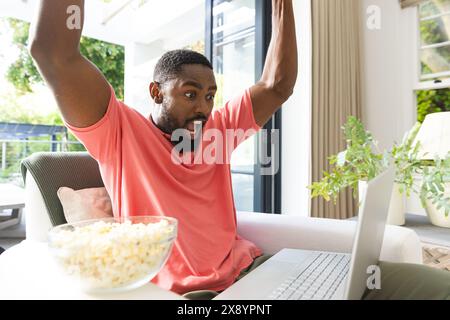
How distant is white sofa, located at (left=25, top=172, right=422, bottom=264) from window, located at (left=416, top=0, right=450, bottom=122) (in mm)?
1665

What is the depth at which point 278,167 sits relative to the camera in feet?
8.13

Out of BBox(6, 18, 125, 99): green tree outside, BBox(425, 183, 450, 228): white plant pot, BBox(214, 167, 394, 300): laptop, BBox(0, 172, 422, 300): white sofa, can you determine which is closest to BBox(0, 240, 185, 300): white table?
BBox(0, 172, 422, 300): white sofa

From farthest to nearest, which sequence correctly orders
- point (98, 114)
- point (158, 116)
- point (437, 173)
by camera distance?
point (437, 173), point (158, 116), point (98, 114)

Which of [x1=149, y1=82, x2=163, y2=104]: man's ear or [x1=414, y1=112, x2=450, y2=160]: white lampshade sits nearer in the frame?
[x1=149, y1=82, x2=163, y2=104]: man's ear

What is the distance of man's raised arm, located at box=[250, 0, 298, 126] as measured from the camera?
42.1 inches

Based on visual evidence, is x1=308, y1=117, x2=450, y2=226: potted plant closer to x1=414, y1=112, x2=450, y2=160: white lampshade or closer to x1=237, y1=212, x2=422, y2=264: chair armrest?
x1=414, y1=112, x2=450, y2=160: white lampshade

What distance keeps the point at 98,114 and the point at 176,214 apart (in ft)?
1.02

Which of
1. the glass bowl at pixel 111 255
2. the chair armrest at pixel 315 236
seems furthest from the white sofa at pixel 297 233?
the glass bowl at pixel 111 255

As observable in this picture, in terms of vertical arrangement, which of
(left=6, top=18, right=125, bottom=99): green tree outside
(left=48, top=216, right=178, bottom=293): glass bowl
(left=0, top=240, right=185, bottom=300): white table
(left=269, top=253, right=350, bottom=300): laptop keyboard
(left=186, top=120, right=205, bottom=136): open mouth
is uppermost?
(left=6, top=18, right=125, bottom=99): green tree outside

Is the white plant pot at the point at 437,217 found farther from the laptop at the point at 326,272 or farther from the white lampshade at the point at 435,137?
the laptop at the point at 326,272

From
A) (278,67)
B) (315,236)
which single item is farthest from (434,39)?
(315,236)

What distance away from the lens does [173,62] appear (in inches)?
37.0

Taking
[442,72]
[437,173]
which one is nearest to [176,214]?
[437,173]

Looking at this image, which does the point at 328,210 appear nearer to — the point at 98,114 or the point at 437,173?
the point at 437,173
